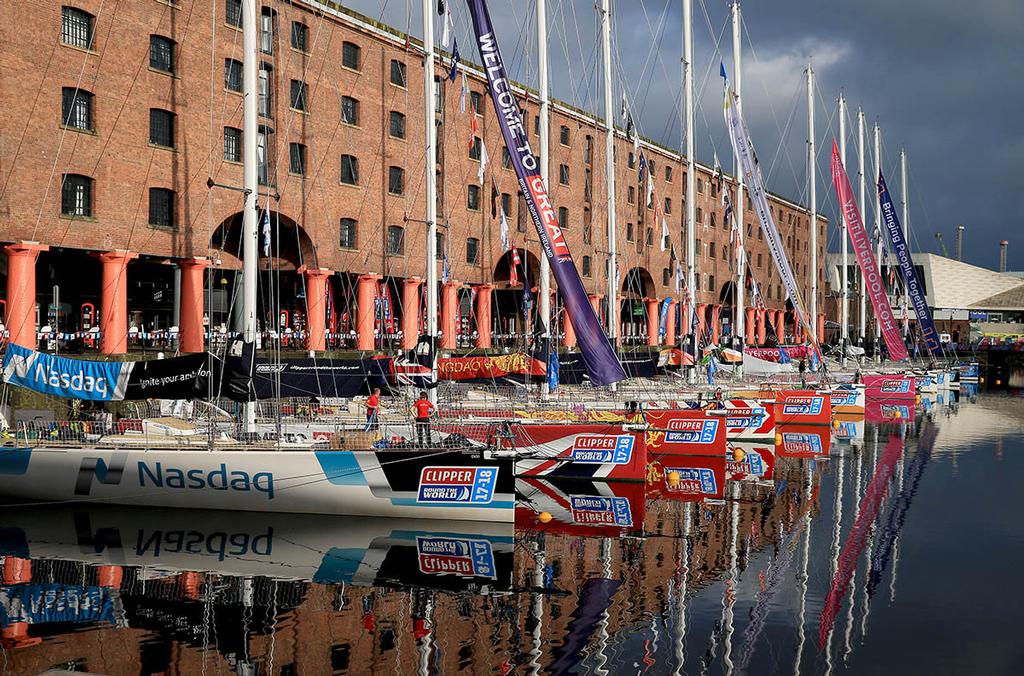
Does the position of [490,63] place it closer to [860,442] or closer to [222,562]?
[222,562]

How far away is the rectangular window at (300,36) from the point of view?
138ft

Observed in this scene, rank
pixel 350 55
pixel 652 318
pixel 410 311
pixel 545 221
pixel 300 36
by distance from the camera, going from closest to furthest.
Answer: pixel 545 221 → pixel 300 36 → pixel 350 55 → pixel 410 311 → pixel 652 318

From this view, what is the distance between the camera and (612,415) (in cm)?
2903

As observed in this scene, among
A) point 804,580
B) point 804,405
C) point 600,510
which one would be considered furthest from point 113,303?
point 804,580

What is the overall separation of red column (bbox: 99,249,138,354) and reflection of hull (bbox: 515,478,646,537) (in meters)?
17.6

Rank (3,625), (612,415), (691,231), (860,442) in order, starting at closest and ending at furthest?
(3,625) < (612,415) < (860,442) < (691,231)

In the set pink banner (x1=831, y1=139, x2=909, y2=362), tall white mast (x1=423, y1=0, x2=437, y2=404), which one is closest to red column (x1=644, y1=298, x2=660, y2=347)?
pink banner (x1=831, y1=139, x2=909, y2=362)

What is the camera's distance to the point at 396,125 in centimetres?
4878

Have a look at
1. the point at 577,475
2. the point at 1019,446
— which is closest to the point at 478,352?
the point at 577,475

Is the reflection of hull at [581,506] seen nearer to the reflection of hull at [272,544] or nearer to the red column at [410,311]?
the reflection of hull at [272,544]

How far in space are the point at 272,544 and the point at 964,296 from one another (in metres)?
133

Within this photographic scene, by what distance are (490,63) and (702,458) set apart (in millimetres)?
14205

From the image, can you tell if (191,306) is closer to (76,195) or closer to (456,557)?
(76,195)

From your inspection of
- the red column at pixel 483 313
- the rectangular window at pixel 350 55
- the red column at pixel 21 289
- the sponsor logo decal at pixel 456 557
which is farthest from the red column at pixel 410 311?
the sponsor logo decal at pixel 456 557
